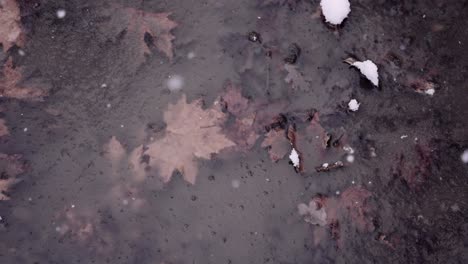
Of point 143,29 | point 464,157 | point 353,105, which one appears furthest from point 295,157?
point 143,29

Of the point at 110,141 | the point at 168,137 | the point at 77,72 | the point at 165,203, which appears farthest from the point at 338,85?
the point at 77,72

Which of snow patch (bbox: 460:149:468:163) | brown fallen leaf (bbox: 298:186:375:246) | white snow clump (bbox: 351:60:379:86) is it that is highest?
white snow clump (bbox: 351:60:379:86)

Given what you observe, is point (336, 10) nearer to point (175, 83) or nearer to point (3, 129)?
point (175, 83)

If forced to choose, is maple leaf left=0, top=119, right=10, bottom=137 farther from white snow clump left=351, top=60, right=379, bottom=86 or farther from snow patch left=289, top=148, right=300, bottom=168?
white snow clump left=351, top=60, right=379, bottom=86

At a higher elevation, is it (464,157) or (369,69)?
(369,69)

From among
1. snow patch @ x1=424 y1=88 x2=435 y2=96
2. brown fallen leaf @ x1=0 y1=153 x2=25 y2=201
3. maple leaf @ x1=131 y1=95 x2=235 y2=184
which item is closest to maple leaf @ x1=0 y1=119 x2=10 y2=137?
brown fallen leaf @ x1=0 y1=153 x2=25 y2=201

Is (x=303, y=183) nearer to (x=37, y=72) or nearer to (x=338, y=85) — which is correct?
(x=338, y=85)

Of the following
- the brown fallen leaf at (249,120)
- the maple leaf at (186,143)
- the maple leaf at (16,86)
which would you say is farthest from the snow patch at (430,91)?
the maple leaf at (16,86)
